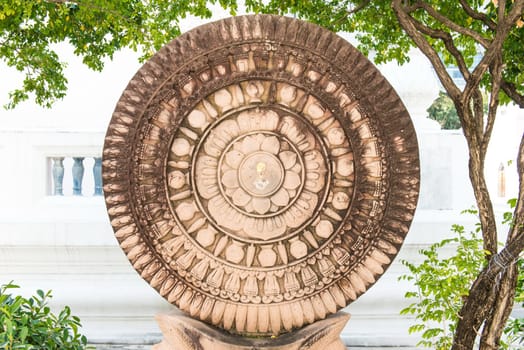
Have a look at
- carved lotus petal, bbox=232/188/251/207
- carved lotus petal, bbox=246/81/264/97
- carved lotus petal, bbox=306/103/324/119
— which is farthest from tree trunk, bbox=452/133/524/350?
carved lotus petal, bbox=246/81/264/97

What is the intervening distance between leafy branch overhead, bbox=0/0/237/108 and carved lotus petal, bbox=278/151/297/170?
1.14m

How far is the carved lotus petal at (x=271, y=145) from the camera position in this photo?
89.3 inches

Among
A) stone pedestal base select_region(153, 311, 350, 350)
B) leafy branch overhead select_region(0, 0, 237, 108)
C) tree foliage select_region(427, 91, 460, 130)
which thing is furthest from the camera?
tree foliage select_region(427, 91, 460, 130)

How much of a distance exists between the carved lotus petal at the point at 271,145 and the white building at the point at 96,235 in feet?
6.64

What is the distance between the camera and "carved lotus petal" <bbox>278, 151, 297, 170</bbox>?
2.27 metres

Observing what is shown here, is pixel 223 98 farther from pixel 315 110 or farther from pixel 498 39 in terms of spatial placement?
pixel 498 39

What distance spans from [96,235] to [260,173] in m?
2.12

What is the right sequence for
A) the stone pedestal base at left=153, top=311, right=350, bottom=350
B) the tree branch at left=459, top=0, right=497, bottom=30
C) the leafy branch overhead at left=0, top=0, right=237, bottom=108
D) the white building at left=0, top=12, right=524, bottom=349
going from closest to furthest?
the stone pedestal base at left=153, top=311, right=350, bottom=350 → the tree branch at left=459, top=0, right=497, bottom=30 → the leafy branch overhead at left=0, top=0, right=237, bottom=108 → the white building at left=0, top=12, right=524, bottom=349

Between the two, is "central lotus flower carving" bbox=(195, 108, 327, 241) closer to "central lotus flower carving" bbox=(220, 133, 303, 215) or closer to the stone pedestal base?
"central lotus flower carving" bbox=(220, 133, 303, 215)

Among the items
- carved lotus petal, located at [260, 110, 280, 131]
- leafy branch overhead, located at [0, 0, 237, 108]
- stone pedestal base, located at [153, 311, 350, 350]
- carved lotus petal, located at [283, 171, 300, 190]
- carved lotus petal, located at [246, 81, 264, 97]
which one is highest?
leafy branch overhead, located at [0, 0, 237, 108]

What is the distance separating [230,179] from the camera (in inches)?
89.7

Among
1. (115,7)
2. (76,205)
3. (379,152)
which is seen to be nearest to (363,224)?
(379,152)

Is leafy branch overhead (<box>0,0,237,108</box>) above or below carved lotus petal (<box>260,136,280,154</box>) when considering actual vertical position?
above

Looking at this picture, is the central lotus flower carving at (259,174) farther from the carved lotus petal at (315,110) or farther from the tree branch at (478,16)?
the tree branch at (478,16)
